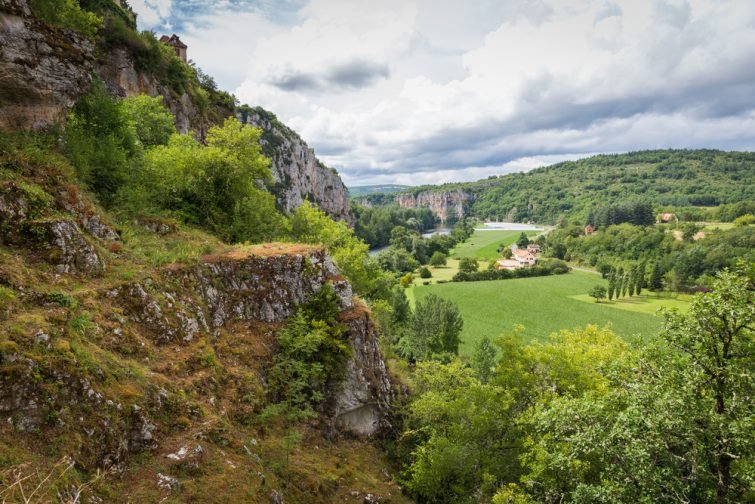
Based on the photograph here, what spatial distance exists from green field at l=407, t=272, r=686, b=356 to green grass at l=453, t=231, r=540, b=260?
40472 mm

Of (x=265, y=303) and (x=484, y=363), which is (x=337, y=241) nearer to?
(x=484, y=363)

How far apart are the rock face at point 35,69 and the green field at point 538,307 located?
4501cm

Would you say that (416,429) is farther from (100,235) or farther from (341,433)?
(100,235)

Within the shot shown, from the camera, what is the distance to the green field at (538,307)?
59875 mm

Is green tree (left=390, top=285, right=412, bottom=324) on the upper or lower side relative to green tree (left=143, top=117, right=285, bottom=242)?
lower

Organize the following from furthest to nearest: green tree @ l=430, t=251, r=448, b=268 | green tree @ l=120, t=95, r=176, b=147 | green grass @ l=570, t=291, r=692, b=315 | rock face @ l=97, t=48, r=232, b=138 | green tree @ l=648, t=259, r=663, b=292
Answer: green tree @ l=430, t=251, r=448, b=268
green tree @ l=648, t=259, r=663, b=292
green grass @ l=570, t=291, r=692, b=315
rock face @ l=97, t=48, r=232, b=138
green tree @ l=120, t=95, r=176, b=147

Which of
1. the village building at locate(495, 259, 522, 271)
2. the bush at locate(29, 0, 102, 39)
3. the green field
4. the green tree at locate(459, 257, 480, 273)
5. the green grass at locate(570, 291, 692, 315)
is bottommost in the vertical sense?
the green grass at locate(570, 291, 692, 315)

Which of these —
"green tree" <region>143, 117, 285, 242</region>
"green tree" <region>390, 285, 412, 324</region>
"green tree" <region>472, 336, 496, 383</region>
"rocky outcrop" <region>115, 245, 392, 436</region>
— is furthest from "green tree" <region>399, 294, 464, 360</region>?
"green tree" <region>143, 117, 285, 242</region>

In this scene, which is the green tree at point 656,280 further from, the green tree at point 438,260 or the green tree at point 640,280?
the green tree at point 438,260

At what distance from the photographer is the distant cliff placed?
14.9 meters

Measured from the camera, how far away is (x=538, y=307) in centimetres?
7131

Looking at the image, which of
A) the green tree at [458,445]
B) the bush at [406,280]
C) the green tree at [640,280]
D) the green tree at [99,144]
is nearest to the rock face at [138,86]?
the green tree at [99,144]

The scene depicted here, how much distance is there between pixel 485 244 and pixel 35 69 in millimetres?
153401

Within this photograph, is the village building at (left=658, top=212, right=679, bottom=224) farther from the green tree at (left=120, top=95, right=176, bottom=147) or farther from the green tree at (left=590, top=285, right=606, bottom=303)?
the green tree at (left=120, top=95, right=176, bottom=147)
